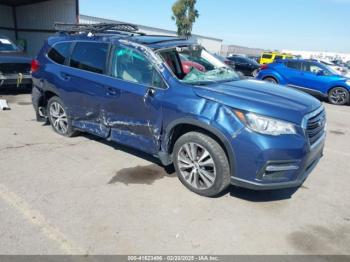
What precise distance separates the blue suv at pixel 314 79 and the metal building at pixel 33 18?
11420 mm

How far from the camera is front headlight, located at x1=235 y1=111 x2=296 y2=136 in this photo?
3414 mm

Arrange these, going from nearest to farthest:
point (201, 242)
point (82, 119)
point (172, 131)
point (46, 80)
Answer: point (201, 242) < point (172, 131) < point (82, 119) < point (46, 80)

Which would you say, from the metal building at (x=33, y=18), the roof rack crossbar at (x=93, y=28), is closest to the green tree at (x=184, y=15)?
the metal building at (x=33, y=18)

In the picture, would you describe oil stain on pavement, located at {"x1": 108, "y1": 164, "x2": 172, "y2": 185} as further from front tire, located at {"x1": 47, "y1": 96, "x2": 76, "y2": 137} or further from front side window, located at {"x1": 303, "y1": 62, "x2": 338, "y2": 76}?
front side window, located at {"x1": 303, "y1": 62, "x2": 338, "y2": 76}

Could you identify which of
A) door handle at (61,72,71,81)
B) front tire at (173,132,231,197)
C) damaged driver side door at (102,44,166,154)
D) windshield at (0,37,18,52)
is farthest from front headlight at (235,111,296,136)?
windshield at (0,37,18,52)

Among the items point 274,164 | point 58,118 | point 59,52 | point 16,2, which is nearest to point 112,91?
point 59,52

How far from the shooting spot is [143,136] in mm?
4391

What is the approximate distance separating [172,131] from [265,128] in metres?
Answer: 1.17

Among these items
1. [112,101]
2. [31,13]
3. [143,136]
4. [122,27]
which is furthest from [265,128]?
[31,13]

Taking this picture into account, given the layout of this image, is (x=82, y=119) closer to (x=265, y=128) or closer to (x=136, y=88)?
(x=136, y=88)

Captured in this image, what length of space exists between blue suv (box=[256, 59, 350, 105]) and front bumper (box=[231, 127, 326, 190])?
31.9ft

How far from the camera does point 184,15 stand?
4353cm

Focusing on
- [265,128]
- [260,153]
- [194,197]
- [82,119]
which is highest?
[265,128]

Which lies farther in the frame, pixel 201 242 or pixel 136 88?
pixel 136 88
